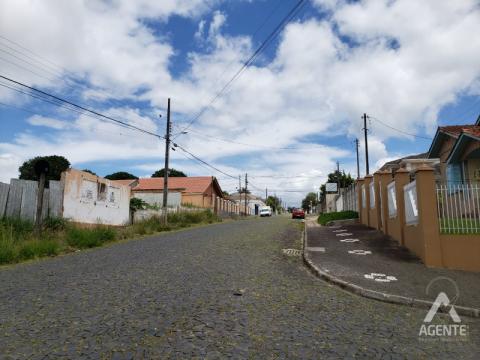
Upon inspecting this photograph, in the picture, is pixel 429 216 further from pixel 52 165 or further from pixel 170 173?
pixel 170 173

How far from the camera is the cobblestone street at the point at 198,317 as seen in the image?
4.16 m

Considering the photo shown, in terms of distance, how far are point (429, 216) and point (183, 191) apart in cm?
3855

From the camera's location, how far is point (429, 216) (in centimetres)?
965

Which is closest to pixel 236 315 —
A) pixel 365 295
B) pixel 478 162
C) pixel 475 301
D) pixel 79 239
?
pixel 365 295

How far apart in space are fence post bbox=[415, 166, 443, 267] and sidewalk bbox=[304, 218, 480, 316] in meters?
0.38

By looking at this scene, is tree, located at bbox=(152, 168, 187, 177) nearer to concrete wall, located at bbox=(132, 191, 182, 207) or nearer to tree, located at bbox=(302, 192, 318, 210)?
concrete wall, located at bbox=(132, 191, 182, 207)

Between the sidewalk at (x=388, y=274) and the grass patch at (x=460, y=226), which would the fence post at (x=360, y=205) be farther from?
the grass patch at (x=460, y=226)

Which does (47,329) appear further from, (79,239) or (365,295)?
(79,239)

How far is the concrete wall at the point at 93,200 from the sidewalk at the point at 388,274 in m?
11.5

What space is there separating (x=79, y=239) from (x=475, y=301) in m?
12.3

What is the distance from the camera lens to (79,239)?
13.7m

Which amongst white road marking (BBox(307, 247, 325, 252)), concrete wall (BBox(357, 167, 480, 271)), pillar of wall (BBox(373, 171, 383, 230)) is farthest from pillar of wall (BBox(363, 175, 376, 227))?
concrete wall (BBox(357, 167, 480, 271))

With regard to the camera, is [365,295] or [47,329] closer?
[47,329]

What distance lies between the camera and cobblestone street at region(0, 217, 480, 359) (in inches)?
164
